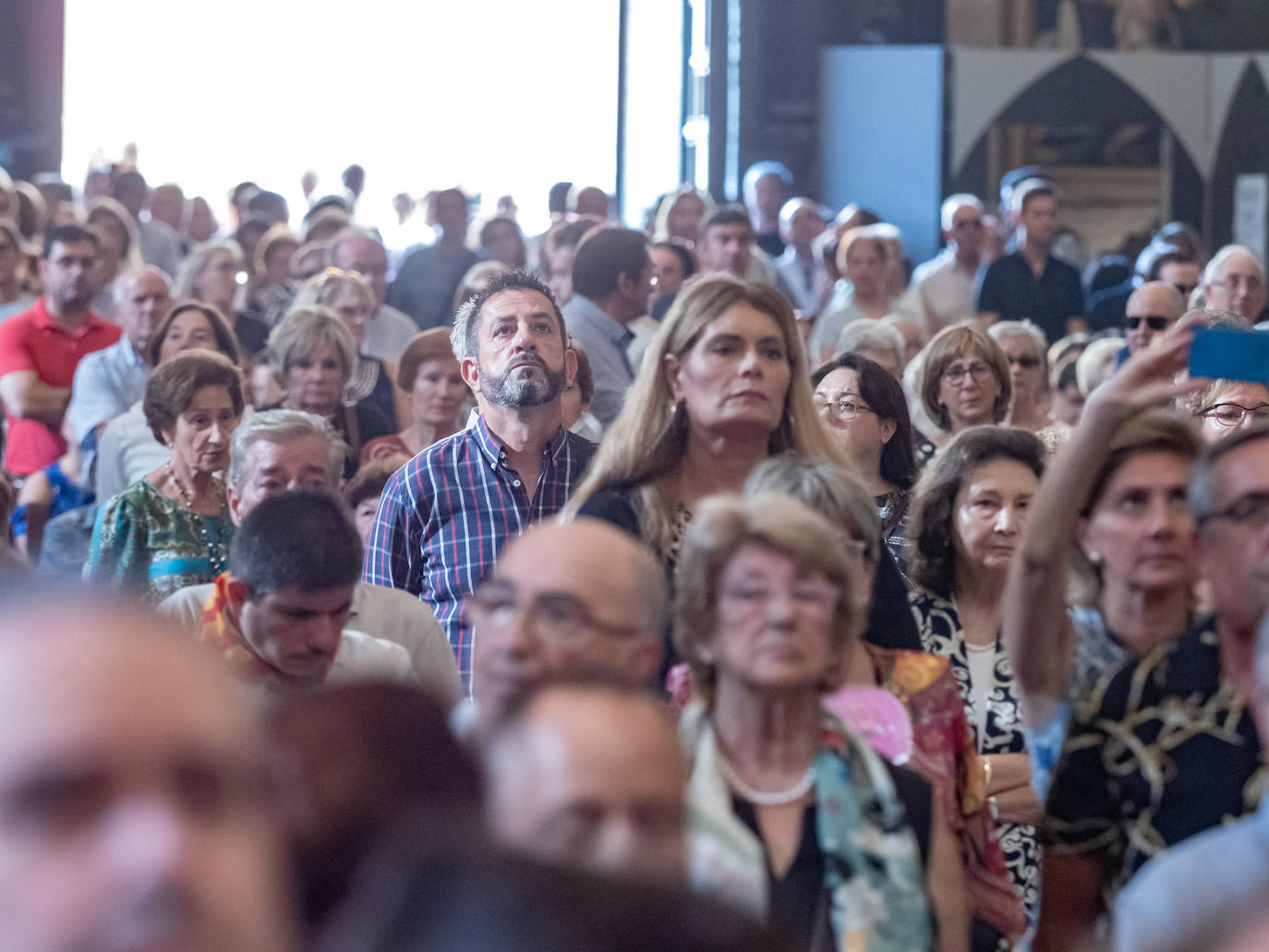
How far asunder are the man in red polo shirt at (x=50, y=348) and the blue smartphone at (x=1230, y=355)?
18.3ft

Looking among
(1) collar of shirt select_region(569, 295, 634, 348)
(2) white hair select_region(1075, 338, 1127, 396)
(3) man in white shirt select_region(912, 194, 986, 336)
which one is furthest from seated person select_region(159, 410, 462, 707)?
(3) man in white shirt select_region(912, 194, 986, 336)

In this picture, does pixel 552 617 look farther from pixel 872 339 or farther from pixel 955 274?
pixel 955 274

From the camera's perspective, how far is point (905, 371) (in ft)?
22.2

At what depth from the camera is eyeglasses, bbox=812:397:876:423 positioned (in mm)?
4906

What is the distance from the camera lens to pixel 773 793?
2.44m

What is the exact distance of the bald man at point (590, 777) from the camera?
Answer: 1666 mm

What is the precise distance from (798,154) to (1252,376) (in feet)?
43.9

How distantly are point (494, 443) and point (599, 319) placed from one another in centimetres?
219

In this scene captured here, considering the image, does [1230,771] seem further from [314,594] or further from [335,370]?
[335,370]

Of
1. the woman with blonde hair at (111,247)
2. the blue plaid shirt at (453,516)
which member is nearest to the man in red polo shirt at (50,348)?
the woman with blonde hair at (111,247)

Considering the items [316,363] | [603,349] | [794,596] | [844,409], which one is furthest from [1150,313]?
[794,596]

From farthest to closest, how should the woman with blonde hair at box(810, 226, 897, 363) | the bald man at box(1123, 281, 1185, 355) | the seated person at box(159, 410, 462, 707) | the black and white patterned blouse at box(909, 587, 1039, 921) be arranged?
the woman with blonde hair at box(810, 226, 897, 363) < the bald man at box(1123, 281, 1185, 355) < the seated person at box(159, 410, 462, 707) < the black and white patterned blouse at box(909, 587, 1039, 921)

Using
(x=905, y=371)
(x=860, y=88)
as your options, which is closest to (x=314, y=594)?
(x=905, y=371)

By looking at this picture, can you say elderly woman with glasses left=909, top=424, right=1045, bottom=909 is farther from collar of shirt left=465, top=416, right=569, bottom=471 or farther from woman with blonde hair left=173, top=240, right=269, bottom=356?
woman with blonde hair left=173, top=240, right=269, bottom=356
